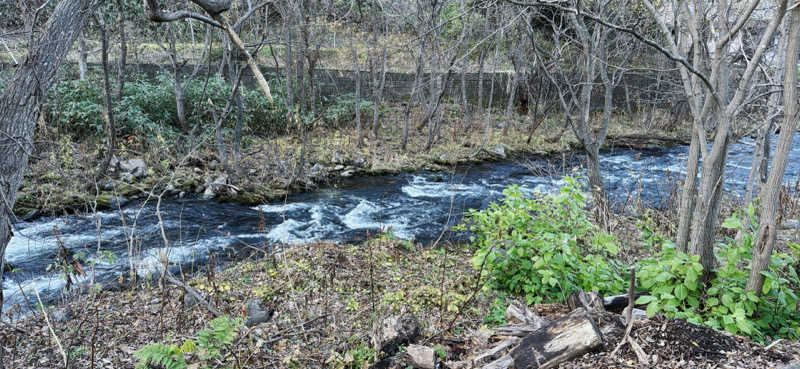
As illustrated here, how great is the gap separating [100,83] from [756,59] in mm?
13651

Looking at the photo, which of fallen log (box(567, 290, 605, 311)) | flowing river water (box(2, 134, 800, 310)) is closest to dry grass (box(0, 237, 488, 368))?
flowing river water (box(2, 134, 800, 310))

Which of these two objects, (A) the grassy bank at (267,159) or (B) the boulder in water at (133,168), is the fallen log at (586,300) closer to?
(A) the grassy bank at (267,159)

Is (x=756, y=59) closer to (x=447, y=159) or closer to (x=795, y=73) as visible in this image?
(x=795, y=73)

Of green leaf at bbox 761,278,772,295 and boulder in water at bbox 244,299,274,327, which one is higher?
green leaf at bbox 761,278,772,295

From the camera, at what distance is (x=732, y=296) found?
3.10 metres

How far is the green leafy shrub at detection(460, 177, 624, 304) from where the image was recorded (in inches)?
151

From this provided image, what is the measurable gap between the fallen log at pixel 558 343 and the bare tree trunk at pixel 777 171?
3.97ft

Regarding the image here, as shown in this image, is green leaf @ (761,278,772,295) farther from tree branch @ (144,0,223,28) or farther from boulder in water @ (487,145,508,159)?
boulder in water @ (487,145,508,159)

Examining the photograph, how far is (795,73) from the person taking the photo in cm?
274

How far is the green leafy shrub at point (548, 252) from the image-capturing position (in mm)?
3832

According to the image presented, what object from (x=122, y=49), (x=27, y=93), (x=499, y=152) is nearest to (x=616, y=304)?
(x=27, y=93)

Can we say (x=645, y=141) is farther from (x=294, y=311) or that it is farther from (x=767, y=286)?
(x=294, y=311)

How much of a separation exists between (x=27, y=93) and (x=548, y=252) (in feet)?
13.2

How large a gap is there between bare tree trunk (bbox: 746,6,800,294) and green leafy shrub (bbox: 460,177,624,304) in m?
0.90
